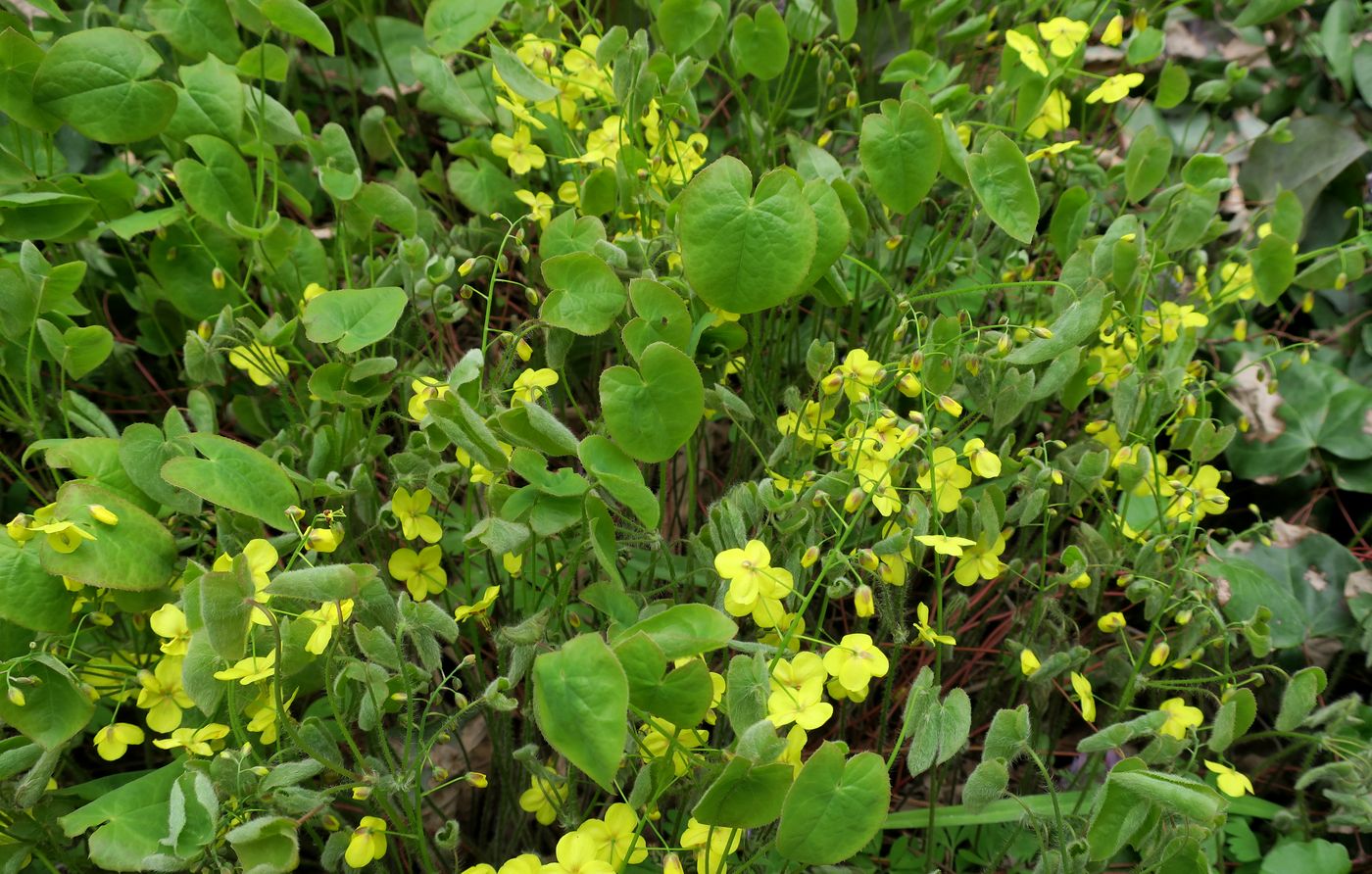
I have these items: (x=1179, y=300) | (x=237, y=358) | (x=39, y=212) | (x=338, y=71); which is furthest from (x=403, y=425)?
(x=1179, y=300)

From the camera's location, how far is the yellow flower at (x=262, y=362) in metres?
1.20

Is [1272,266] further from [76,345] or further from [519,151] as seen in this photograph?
[76,345]

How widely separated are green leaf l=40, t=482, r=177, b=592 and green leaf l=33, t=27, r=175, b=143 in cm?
47

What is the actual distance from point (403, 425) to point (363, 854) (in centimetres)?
65

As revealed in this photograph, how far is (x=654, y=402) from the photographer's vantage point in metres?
0.91

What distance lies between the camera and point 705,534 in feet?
3.41

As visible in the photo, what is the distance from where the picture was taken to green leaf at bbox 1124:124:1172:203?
1.34 m

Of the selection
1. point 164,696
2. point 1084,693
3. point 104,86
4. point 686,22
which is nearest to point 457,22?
point 686,22

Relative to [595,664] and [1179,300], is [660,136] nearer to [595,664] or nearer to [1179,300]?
[595,664]

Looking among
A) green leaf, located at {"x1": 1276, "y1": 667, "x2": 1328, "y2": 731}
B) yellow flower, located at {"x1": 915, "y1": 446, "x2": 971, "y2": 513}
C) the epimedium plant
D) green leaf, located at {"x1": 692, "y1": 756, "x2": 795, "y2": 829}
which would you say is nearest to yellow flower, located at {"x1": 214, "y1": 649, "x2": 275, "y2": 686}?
the epimedium plant

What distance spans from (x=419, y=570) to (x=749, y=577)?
16.8 inches

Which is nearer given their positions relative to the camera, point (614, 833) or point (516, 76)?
point (614, 833)

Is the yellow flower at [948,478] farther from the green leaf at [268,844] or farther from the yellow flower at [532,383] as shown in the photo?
the green leaf at [268,844]

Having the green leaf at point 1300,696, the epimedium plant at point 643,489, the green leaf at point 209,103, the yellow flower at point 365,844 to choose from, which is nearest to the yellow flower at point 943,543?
the epimedium plant at point 643,489
